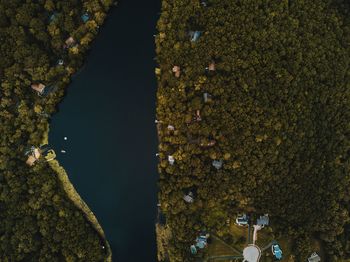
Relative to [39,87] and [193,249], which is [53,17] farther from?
[193,249]

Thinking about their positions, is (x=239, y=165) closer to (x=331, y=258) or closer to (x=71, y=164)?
(x=331, y=258)

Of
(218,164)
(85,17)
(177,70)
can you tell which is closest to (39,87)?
(85,17)

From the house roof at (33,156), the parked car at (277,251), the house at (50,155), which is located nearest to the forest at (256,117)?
the parked car at (277,251)

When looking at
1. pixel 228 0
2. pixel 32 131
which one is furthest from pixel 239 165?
pixel 32 131

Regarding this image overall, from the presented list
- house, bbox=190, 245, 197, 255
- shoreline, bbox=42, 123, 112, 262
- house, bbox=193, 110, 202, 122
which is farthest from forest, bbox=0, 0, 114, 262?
house, bbox=193, 110, 202, 122

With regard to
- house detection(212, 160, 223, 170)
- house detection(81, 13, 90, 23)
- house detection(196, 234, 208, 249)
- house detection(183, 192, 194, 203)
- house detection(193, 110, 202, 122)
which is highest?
house detection(81, 13, 90, 23)

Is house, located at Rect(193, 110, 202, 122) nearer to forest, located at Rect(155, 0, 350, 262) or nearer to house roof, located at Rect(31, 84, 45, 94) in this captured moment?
forest, located at Rect(155, 0, 350, 262)
